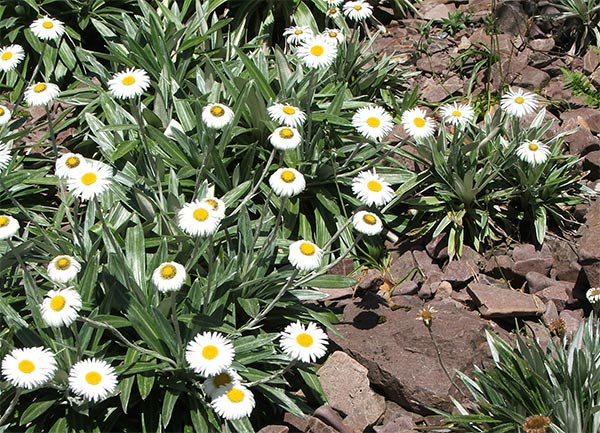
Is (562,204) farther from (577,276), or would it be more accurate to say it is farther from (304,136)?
(304,136)

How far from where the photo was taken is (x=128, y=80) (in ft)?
12.8

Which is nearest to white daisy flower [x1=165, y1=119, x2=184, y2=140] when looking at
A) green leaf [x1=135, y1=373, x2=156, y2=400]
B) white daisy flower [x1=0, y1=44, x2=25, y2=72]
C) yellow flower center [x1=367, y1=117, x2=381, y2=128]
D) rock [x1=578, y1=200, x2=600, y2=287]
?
white daisy flower [x1=0, y1=44, x2=25, y2=72]

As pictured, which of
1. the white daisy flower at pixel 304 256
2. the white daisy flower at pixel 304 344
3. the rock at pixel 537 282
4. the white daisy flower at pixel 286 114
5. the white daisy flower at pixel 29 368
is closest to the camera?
the white daisy flower at pixel 29 368

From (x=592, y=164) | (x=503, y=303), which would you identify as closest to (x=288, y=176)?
(x=503, y=303)

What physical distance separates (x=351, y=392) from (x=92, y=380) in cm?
133

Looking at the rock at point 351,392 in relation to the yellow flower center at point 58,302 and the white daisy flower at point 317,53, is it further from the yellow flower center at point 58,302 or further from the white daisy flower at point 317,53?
the white daisy flower at point 317,53

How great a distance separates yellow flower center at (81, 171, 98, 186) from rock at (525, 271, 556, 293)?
249 centimetres

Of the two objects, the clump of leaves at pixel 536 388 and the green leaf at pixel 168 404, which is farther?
the green leaf at pixel 168 404

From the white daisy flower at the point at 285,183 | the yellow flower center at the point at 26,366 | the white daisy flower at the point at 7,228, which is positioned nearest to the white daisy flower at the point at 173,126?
the white daisy flower at the point at 285,183

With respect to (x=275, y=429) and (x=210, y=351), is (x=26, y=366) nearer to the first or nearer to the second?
(x=210, y=351)

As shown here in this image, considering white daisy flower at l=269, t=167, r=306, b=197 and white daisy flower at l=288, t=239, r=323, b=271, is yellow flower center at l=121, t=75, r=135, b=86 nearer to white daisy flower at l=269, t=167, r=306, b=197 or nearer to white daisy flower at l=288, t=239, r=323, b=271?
white daisy flower at l=269, t=167, r=306, b=197

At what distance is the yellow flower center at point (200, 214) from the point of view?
332 cm

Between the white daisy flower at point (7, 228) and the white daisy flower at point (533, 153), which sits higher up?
the white daisy flower at point (533, 153)

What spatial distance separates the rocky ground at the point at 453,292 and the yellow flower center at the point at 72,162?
4.88 feet
